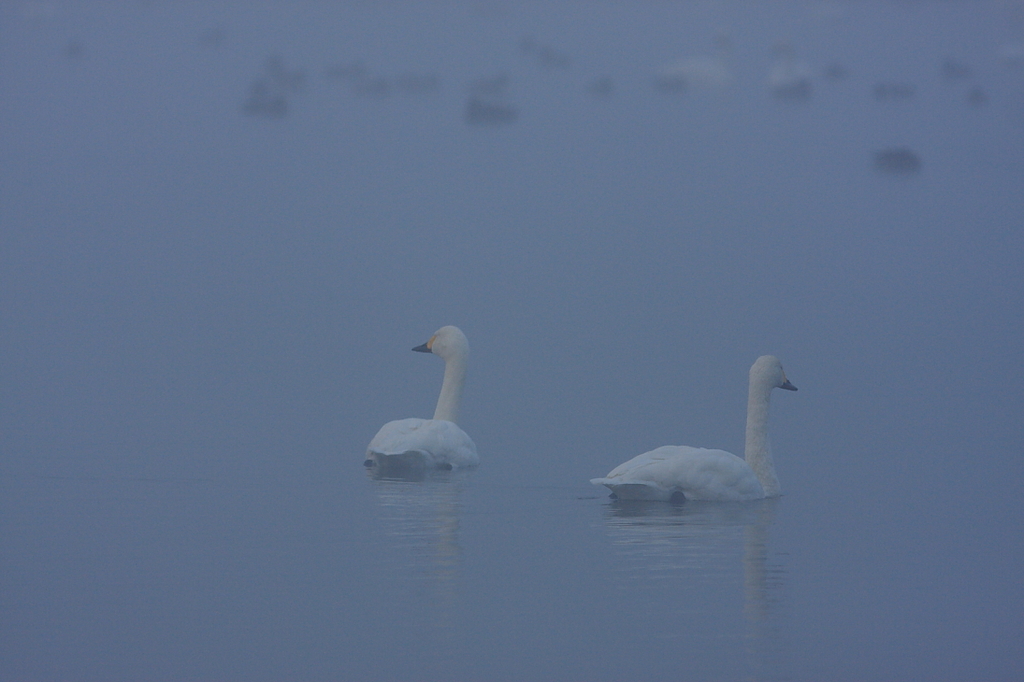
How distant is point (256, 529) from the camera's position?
9656 millimetres

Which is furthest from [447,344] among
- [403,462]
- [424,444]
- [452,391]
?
[403,462]

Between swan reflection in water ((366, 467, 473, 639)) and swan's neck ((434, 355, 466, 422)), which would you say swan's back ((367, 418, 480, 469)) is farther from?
swan's neck ((434, 355, 466, 422))

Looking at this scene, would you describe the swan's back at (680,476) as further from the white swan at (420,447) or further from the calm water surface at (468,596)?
the white swan at (420,447)

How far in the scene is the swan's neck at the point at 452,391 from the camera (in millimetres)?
17984

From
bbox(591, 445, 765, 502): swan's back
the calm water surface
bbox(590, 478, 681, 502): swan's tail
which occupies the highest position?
bbox(591, 445, 765, 502): swan's back

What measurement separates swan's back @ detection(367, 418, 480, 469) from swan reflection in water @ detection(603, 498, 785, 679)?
3103mm

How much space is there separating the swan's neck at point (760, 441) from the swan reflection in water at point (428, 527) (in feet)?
9.66

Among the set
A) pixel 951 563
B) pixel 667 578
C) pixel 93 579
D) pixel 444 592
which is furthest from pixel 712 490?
pixel 93 579

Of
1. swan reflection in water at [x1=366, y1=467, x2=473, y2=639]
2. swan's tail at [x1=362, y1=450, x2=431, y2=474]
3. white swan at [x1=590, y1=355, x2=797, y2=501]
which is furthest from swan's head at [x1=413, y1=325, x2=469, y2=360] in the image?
white swan at [x1=590, y1=355, x2=797, y2=501]

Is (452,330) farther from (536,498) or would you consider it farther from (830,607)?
(830,607)

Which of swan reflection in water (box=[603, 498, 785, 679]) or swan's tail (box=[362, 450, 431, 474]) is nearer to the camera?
swan reflection in water (box=[603, 498, 785, 679])

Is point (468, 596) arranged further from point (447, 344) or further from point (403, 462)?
point (447, 344)

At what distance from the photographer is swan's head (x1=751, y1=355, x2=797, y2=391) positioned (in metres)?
13.3

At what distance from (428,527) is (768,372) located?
5086 millimetres
